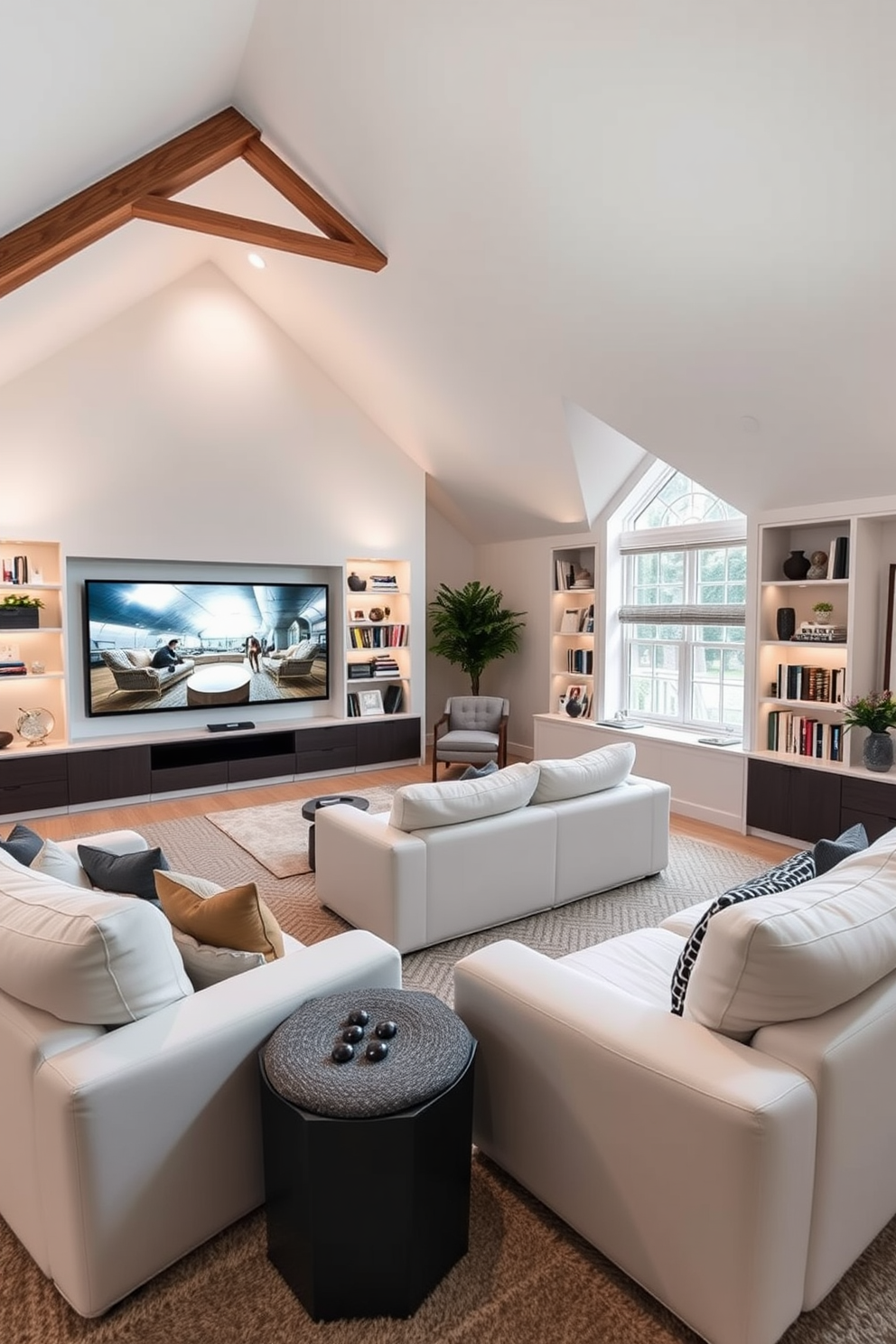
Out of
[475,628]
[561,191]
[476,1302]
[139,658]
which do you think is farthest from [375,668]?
[476,1302]

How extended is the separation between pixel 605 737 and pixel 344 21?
15.5ft

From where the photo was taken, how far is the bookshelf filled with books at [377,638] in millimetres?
7180

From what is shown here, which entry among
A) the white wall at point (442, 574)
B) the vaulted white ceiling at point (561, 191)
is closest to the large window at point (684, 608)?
the vaulted white ceiling at point (561, 191)

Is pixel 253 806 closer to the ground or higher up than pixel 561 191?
closer to the ground

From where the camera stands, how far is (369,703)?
7.27m

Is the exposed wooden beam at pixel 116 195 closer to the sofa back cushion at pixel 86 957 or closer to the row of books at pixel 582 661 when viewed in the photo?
the sofa back cushion at pixel 86 957

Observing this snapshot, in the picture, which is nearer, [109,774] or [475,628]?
[109,774]

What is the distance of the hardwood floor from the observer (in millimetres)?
5062

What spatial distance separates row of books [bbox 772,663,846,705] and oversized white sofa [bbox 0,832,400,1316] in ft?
13.7

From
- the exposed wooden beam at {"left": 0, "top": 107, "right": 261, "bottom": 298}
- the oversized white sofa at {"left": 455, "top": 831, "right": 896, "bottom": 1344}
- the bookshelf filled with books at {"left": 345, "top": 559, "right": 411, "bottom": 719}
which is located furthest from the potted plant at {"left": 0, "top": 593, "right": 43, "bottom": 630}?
the oversized white sofa at {"left": 455, "top": 831, "right": 896, "bottom": 1344}

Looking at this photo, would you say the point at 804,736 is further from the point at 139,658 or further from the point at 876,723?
the point at 139,658

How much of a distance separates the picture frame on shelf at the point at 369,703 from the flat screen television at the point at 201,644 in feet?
1.06

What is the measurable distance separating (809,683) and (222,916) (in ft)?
13.9

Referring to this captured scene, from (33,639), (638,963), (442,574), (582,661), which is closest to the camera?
(638,963)
